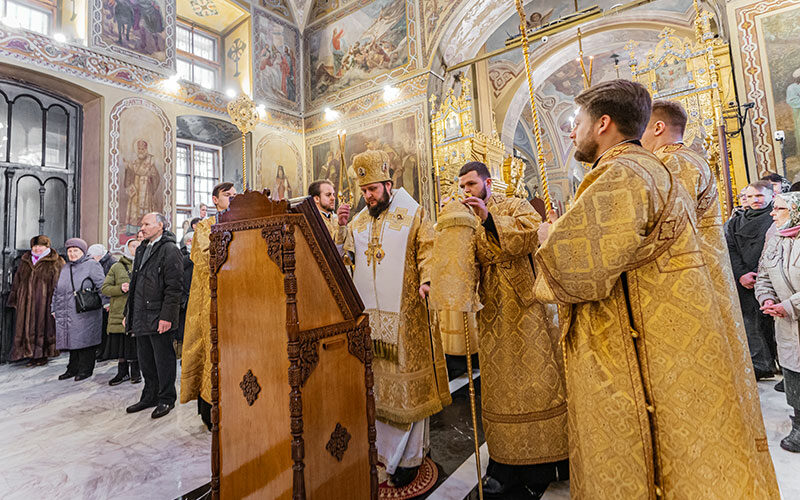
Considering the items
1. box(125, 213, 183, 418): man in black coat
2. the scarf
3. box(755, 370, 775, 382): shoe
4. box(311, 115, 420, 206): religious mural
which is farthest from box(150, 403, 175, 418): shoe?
box(311, 115, 420, 206): religious mural

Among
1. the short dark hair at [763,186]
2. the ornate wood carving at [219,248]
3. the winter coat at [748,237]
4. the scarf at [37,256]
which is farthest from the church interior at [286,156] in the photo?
the scarf at [37,256]

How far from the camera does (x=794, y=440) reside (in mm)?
2592

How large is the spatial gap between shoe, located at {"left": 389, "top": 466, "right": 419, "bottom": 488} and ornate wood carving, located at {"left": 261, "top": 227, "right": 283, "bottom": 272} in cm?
151

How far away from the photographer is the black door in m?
7.24

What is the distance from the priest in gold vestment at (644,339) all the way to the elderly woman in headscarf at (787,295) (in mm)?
1799

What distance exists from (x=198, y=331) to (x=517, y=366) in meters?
2.40

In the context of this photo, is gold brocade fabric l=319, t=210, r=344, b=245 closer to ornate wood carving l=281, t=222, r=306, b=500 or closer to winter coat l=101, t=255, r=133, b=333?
ornate wood carving l=281, t=222, r=306, b=500

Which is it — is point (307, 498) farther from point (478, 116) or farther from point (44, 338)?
point (478, 116)

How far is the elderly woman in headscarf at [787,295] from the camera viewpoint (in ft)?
8.57

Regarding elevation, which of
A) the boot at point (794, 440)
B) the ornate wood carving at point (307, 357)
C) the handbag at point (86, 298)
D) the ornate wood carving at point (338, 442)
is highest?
the handbag at point (86, 298)

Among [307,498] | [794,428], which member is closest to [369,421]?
[307,498]

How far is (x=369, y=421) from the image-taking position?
1.92 m

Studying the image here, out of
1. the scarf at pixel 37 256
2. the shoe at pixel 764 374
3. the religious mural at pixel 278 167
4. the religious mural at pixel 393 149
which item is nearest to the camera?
the shoe at pixel 764 374

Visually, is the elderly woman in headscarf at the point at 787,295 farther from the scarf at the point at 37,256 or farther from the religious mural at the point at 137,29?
the religious mural at the point at 137,29
